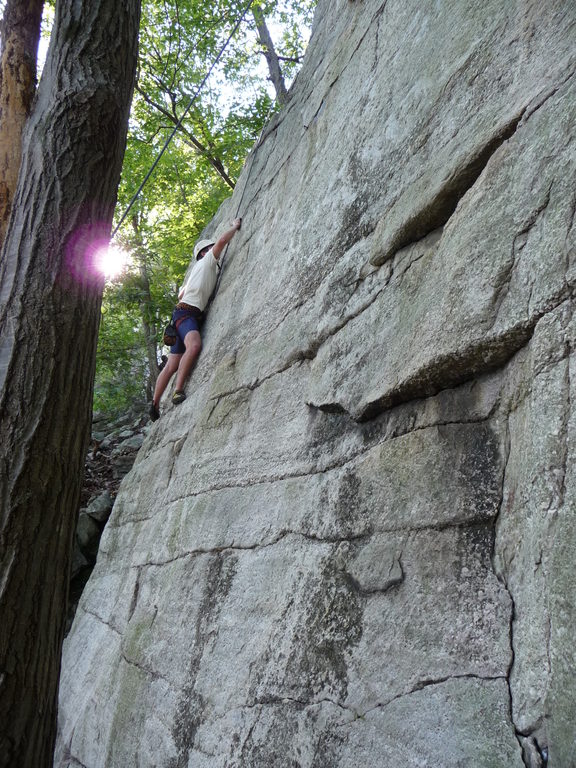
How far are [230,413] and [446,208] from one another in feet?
6.55

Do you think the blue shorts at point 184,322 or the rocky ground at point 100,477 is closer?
the blue shorts at point 184,322

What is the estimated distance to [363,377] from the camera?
8.16 feet

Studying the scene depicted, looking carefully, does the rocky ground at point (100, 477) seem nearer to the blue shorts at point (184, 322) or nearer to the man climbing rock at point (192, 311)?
the man climbing rock at point (192, 311)

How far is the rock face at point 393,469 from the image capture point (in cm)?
155

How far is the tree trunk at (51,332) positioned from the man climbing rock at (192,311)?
2.94 m

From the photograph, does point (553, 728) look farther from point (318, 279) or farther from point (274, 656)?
point (318, 279)

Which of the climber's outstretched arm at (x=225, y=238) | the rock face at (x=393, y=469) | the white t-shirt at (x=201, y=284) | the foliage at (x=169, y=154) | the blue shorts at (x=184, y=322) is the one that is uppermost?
the foliage at (x=169, y=154)

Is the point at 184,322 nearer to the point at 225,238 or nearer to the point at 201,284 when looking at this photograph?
the point at 201,284

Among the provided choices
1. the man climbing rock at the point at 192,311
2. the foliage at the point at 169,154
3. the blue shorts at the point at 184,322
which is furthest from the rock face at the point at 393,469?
the foliage at the point at 169,154

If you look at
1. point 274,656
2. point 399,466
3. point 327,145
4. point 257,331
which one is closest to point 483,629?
point 399,466

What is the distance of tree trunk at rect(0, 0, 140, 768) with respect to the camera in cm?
162

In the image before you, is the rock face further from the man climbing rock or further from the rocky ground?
the man climbing rock

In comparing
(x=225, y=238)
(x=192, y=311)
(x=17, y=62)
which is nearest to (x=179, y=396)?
(x=192, y=311)

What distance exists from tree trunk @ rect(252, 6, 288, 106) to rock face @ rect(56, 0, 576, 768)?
8.54 m
